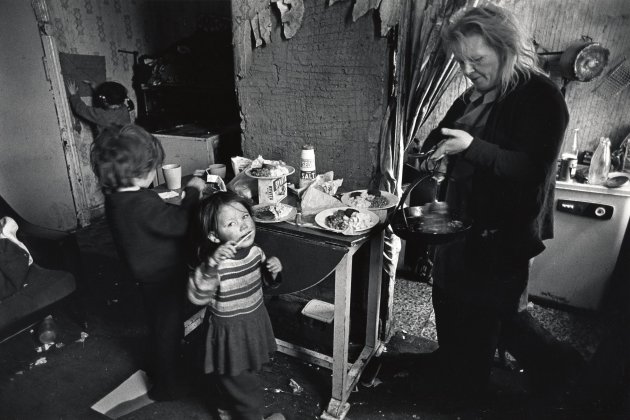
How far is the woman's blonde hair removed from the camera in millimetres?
1707

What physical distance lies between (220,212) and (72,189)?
3727 mm

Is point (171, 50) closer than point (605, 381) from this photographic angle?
No

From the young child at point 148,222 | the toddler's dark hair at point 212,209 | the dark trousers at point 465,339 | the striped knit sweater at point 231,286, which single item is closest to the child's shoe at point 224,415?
the young child at point 148,222

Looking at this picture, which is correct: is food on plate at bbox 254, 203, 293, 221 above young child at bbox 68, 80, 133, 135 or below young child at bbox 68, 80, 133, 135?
below

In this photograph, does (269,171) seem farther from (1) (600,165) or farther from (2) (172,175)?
(1) (600,165)

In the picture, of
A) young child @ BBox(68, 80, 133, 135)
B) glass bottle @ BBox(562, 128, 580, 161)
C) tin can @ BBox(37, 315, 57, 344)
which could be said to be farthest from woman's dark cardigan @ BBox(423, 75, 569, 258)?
young child @ BBox(68, 80, 133, 135)

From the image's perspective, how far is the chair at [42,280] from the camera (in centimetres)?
239

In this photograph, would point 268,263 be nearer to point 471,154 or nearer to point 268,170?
point 268,170

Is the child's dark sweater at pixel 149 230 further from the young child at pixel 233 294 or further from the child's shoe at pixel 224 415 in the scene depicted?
the child's shoe at pixel 224 415

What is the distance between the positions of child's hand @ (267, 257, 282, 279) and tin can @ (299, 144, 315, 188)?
2.34 feet

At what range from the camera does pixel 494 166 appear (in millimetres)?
1715

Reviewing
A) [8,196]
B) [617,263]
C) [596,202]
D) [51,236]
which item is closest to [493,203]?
[596,202]

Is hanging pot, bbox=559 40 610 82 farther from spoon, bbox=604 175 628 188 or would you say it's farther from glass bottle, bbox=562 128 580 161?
spoon, bbox=604 175 628 188

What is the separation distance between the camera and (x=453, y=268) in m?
2.14
